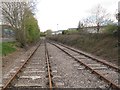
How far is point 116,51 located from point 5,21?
23.5 meters

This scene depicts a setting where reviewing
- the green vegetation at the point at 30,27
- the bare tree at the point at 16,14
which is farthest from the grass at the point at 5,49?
the green vegetation at the point at 30,27

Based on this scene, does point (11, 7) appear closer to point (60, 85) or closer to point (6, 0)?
point (6, 0)

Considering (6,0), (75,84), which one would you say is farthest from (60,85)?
(6,0)

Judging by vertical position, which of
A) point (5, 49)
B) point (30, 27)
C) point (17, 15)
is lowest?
point (5, 49)

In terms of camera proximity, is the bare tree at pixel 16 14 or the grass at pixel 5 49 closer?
the grass at pixel 5 49

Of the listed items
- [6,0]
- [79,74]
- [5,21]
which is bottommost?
[79,74]

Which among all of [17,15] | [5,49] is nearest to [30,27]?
[17,15]

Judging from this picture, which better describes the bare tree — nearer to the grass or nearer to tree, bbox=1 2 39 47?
tree, bbox=1 2 39 47

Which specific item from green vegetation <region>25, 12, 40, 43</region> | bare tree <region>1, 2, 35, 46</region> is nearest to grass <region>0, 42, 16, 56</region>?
bare tree <region>1, 2, 35, 46</region>

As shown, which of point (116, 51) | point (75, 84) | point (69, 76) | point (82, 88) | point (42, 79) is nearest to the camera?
point (82, 88)

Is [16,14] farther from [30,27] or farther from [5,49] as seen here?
[30,27]

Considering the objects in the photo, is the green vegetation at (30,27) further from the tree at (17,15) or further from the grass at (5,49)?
the grass at (5,49)

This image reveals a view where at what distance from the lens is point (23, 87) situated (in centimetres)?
924

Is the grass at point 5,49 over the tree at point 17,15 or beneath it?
beneath
